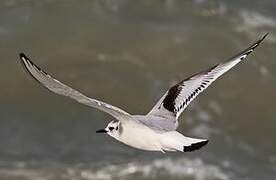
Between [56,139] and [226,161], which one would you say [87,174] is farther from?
[226,161]

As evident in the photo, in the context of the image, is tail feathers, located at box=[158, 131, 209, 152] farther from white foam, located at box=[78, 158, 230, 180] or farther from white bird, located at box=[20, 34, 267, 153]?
white foam, located at box=[78, 158, 230, 180]

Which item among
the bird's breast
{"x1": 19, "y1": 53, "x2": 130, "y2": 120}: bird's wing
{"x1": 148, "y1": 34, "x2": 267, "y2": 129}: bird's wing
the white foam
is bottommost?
the bird's breast

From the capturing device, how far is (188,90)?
4066mm

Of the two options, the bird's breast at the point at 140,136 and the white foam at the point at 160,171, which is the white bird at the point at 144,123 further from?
the white foam at the point at 160,171

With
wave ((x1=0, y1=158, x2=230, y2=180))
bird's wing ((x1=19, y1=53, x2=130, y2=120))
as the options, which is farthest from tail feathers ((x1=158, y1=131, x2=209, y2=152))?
wave ((x1=0, y1=158, x2=230, y2=180))

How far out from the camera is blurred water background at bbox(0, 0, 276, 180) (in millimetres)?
7445

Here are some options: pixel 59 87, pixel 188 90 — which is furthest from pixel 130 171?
pixel 59 87

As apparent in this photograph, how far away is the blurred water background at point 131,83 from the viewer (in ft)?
24.4

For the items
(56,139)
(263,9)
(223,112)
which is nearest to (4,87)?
(56,139)

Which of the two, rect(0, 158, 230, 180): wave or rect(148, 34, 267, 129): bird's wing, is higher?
rect(0, 158, 230, 180): wave

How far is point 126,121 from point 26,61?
537 mm

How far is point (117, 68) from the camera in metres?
8.60

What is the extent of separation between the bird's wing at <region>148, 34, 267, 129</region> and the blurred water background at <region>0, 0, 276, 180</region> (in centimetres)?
330

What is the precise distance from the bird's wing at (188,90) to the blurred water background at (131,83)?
3302 mm
